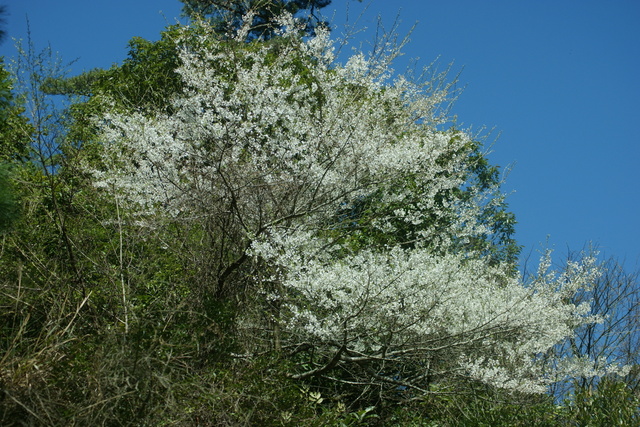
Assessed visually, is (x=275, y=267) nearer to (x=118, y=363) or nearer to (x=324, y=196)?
(x=324, y=196)

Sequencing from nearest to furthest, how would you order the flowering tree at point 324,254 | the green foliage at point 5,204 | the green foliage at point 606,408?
the green foliage at point 5,204 → the green foliage at point 606,408 → the flowering tree at point 324,254

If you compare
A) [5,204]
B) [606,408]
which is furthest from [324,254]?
[5,204]

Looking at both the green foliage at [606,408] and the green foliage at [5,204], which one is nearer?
the green foliage at [5,204]

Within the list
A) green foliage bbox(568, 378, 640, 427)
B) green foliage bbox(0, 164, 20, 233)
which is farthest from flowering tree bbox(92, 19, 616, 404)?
green foliage bbox(0, 164, 20, 233)

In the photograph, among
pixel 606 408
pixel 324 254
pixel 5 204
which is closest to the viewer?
pixel 5 204

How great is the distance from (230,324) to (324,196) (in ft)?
8.55

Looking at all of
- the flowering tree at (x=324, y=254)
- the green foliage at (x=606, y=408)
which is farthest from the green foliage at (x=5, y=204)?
the green foliage at (x=606, y=408)

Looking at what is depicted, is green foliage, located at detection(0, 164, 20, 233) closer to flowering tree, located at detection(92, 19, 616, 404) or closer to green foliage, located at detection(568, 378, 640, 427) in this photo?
flowering tree, located at detection(92, 19, 616, 404)

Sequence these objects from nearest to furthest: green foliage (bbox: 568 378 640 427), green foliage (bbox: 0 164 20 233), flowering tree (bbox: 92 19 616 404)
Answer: green foliage (bbox: 0 164 20 233) → green foliage (bbox: 568 378 640 427) → flowering tree (bbox: 92 19 616 404)

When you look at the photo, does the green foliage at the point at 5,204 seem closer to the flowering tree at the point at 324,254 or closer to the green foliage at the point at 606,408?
the flowering tree at the point at 324,254

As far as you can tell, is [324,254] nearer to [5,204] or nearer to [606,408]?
[606,408]

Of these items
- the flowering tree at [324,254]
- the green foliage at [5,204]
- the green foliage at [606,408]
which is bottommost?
the green foliage at [5,204]

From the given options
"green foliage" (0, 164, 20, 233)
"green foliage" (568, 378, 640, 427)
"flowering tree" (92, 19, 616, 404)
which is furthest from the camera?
"flowering tree" (92, 19, 616, 404)

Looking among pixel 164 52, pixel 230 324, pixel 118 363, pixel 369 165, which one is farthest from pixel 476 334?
pixel 164 52
